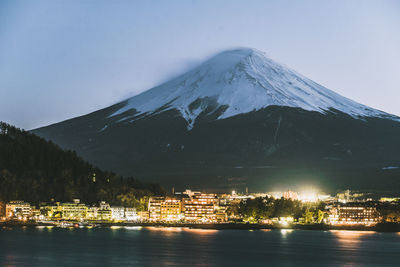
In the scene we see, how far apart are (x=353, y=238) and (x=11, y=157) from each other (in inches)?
2494

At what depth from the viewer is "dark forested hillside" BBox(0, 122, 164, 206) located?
133 meters

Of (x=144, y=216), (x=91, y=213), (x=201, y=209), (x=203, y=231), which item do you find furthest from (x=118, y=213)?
(x=203, y=231)

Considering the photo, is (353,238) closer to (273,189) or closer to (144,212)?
(144,212)

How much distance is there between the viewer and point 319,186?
18175 cm

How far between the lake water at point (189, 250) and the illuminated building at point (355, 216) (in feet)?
95.8

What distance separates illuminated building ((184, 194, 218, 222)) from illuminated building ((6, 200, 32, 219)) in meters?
24.9

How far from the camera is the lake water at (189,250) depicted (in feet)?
233

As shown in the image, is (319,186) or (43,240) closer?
(43,240)

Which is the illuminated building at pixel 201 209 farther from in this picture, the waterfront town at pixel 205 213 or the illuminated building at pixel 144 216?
the illuminated building at pixel 144 216

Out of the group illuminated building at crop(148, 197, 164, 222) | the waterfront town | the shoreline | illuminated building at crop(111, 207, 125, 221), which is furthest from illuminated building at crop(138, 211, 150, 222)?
the shoreline

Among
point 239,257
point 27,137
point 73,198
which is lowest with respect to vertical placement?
point 239,257

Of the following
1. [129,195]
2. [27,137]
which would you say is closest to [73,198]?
[129,195]

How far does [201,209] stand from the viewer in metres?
133

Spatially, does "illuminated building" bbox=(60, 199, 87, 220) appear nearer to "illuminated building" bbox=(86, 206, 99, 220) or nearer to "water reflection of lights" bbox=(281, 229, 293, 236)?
"illuminated building" bbox=(86, 206, 99, 220)
